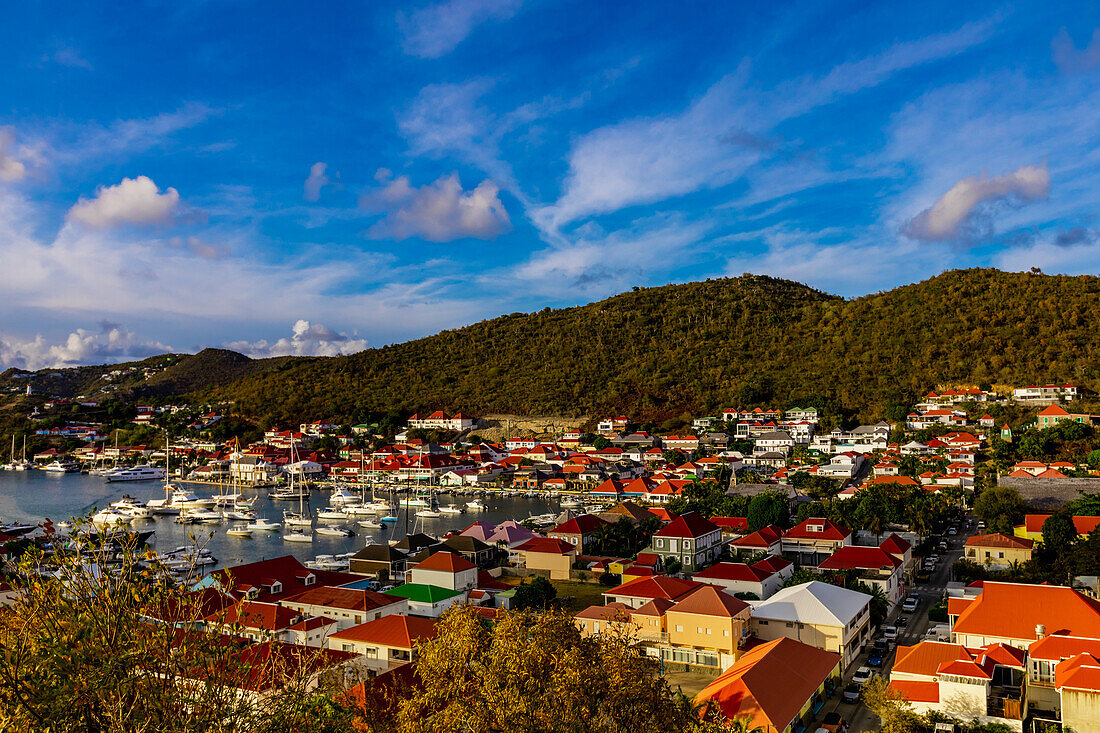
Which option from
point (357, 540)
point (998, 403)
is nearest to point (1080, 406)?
point (998, 403)

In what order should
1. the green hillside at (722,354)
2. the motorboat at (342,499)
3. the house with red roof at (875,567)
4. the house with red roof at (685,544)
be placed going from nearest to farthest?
1. the house with red roof at (875,567)
2. the house with red roof at (685,544)
3. the motorboat at (342,499)
4. the green hillside at (722,354)

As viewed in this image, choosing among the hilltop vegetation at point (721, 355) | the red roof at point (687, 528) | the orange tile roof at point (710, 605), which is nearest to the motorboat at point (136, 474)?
the hilltop vegetation at point (721, 355)

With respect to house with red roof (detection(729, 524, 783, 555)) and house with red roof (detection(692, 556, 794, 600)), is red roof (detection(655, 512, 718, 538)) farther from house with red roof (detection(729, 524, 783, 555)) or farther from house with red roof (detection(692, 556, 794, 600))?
house with red roof (detection(692, 556, 794, 600))

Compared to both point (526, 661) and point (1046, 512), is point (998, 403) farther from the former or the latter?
point (526, 661)

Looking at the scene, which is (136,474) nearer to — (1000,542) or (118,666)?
(1000,542)

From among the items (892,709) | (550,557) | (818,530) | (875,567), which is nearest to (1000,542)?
(875,567)

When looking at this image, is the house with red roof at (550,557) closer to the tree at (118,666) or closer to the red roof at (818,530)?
the red roof at (818,530)

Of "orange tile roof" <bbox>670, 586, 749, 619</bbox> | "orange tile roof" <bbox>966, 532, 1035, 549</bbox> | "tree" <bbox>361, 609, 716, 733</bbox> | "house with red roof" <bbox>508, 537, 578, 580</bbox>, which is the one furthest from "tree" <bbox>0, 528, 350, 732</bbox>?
"orange tile roof" <bbox>966, 532, 1035, 549</bbox>
